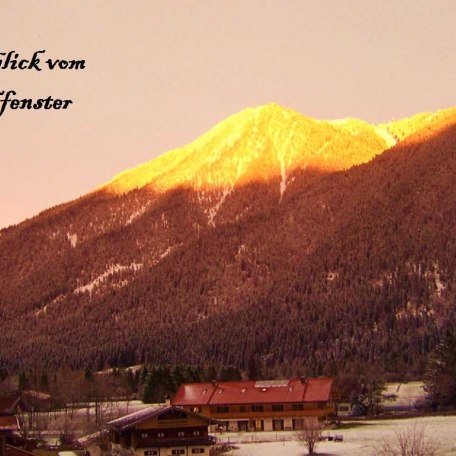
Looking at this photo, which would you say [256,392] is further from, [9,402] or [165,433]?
[165,433]

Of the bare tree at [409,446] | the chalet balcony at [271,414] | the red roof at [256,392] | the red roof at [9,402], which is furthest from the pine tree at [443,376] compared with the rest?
the red roof at [9,402]

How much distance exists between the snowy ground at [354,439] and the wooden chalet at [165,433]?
2.97 metres

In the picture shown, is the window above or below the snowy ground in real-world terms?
above

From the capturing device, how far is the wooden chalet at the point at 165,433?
84.3 meters

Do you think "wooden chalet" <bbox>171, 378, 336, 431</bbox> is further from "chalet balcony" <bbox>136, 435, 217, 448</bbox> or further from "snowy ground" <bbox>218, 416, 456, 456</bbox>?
"chalet balcony" <bbox>136, 435, 217, 448</bbox>

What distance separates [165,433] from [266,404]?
29.4 meters

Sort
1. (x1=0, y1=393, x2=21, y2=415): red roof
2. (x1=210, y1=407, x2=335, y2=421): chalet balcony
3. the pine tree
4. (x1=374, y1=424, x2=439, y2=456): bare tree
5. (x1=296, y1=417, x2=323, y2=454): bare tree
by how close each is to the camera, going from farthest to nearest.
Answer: the pine tree, (x1=210, y1=407, x2=335, y2=421): chalet balcony, (x1=0, y1=393, x2=21, y2=415): red roof, (x1=296, y1=417, x2=323, y2=454): bare tree, (x1=374, y1=424, x2=439, y2=456): bare tree

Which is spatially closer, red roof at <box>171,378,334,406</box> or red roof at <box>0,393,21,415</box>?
red roof at <box>0,393,21,415</box>

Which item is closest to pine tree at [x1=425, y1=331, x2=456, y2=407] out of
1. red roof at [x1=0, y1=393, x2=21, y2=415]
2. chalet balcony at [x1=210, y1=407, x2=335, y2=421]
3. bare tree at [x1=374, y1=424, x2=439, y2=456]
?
chalet balcony at [x1=210, y1=407, x2=335, y2=421]

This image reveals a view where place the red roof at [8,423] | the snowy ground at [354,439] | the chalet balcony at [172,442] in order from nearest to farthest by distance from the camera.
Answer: the snowy ground at [354,439]
the red roof at [8,423]
the chalet balcony at [172,442]

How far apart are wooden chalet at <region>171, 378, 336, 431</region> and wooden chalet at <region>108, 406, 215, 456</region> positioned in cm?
2537

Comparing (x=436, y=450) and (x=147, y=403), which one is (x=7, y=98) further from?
(x=147, y=403)

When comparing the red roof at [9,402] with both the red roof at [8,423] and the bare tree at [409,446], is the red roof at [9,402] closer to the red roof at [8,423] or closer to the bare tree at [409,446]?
the red roof at [8,423]

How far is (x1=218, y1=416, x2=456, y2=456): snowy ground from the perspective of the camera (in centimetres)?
8106
